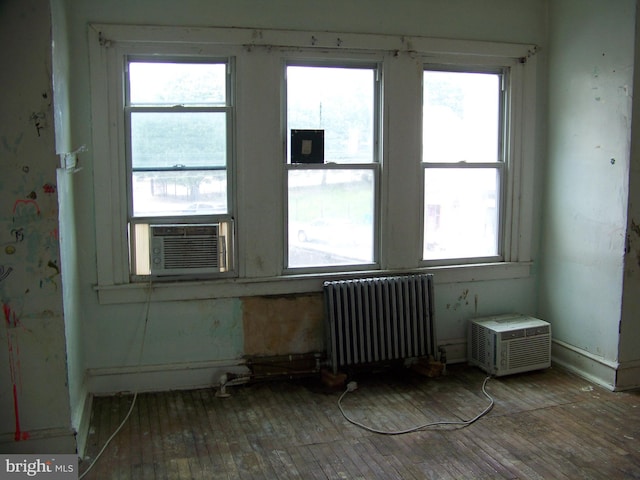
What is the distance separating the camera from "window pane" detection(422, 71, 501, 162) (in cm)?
443

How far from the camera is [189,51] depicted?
3865 millimetres

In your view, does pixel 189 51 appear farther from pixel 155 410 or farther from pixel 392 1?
pixel 155 410

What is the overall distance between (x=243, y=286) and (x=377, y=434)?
1338 mm

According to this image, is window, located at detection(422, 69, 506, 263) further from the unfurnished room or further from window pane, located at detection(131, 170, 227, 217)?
window pane, located at detection(131, 170, 227, 217)

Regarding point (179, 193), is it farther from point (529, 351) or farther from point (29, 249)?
point (529, 351)

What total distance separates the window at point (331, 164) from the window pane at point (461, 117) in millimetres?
448

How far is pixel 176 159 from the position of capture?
3.94 meters

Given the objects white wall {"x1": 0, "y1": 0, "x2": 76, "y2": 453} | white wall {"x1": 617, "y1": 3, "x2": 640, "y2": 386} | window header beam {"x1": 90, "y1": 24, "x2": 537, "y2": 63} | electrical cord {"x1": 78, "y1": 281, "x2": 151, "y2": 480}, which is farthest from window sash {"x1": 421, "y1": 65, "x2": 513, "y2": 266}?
white wall {"x1": 0, "y1": 0, "x2": 76, "y2": 453}

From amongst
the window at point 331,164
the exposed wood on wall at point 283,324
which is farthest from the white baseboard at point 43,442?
the window at point 331,164

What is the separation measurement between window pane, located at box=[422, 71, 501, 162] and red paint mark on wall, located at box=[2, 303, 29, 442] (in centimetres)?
292

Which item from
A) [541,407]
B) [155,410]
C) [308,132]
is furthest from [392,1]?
[155,410]

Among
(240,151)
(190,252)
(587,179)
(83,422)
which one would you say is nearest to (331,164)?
(240,151)

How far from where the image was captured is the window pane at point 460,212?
178 inches

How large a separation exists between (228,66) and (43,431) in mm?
2436
